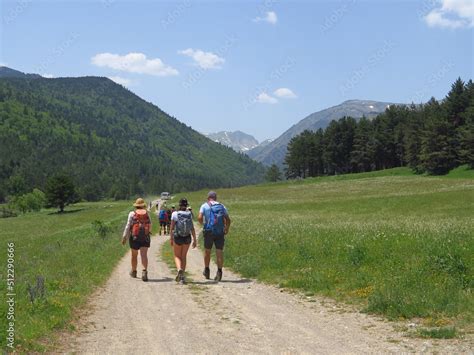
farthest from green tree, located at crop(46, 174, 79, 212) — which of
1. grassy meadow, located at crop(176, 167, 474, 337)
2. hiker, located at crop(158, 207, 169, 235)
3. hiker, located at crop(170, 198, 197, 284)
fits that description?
hiker, located at crop(170, 198, 197, 284)

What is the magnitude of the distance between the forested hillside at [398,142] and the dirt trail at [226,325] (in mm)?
81873

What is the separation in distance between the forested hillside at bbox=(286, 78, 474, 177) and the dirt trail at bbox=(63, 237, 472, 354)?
8187 cm

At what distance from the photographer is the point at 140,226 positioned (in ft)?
50.8

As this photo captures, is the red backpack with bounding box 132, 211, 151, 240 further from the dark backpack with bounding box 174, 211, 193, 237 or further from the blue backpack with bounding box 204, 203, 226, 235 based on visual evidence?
the blue backpack with bounding box 204, 203, 226, 235

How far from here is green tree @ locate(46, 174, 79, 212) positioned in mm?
117875

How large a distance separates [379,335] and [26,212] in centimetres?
14820

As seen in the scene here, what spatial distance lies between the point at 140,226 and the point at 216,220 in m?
2.54

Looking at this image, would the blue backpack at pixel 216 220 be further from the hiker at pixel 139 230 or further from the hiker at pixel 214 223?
the hiker at pixel 139 230

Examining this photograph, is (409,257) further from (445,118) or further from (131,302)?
(445,118)

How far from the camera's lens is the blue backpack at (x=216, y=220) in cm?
1509

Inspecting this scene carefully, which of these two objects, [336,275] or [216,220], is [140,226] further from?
[336,275]

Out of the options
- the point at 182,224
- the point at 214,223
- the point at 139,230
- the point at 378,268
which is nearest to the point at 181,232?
the point at 182,224

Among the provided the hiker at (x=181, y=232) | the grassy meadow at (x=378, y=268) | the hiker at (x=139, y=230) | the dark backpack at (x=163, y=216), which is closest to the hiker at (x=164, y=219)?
the dark backpack at (x=163, y=216)

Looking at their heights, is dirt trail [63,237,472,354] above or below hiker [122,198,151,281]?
below
